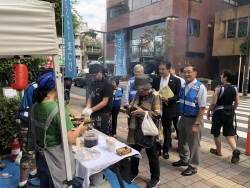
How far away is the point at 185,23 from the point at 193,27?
152 cm

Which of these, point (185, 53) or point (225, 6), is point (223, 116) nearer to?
point (185, 53)

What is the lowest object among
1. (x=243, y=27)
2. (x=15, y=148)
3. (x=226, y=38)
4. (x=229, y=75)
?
(x=15, y=148)

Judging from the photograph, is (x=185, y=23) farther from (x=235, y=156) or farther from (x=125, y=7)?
(x=235, y=156)

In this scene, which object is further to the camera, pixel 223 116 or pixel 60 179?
pixel 223 116

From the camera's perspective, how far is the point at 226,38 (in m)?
21.1

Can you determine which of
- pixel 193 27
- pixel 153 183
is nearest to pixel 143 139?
pixel 153 183

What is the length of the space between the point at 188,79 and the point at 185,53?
22.8 m

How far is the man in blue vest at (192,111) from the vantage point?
3.22 meters

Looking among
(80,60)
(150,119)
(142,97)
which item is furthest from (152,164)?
(80,60)

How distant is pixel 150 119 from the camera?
9.02ft

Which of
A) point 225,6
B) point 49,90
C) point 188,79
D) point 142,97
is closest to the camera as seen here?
point 49,90

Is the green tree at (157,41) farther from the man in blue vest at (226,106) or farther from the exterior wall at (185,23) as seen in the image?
the man in blue vest at (226,106)

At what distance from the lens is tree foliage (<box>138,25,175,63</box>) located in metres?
20.1

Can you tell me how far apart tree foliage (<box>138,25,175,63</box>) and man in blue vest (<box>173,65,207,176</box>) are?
17690 millimetres
